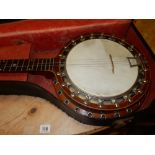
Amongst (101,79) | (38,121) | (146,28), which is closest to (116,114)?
(101,79)

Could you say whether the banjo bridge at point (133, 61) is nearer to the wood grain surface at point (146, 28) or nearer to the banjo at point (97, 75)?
the banjo at point (97, 75)

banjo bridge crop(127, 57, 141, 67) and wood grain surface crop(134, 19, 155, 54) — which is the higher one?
wood grain surface crop(134, 19, 155, 54)

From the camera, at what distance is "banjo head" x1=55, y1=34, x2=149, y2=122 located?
880 millimetres

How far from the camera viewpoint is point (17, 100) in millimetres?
1045

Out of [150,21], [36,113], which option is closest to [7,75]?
[36,113]

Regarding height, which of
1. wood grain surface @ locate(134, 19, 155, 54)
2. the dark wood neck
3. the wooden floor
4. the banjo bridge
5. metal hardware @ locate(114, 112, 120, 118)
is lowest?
metal hardware @ locate(114, 112, 120, 118)

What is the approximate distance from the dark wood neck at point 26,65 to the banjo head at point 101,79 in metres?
0.04

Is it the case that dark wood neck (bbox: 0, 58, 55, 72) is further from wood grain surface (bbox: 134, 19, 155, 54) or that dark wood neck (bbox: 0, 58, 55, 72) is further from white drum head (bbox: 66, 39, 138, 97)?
wood grain surface (bbox: 134, 19, 155, 54)

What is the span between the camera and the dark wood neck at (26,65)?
3.19ft

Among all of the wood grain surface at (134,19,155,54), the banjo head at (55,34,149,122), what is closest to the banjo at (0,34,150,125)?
the banjo head at (55,34,149,122)

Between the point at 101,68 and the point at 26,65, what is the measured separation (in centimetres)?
32

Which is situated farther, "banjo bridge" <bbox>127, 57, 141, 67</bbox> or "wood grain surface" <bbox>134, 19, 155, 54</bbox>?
"wood grain surface" <bbox>134, 19, 155, 54</bbox>
